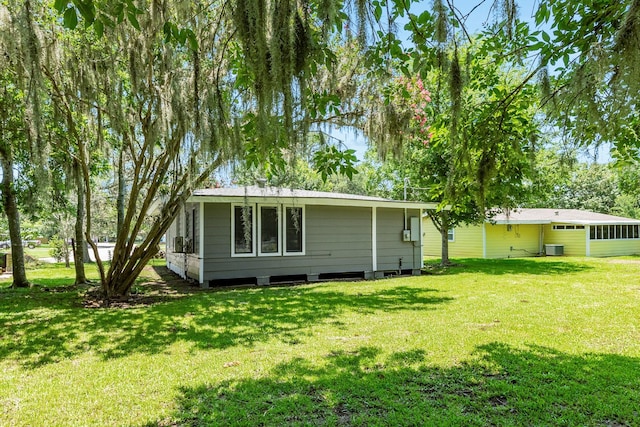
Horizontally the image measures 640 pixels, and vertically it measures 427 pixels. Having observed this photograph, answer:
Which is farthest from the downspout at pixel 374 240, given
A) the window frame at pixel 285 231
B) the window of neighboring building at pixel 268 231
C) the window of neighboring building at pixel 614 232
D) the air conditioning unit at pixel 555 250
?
the window of neighboring building at pixel 614 232

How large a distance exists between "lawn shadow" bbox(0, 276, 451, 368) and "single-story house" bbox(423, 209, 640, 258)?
12560 millimetres

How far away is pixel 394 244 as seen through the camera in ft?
37.7

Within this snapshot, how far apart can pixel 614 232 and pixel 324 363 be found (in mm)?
22163

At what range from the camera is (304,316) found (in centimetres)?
588

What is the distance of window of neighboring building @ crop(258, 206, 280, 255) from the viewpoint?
974 cm

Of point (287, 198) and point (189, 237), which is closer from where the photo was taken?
point (287, 198)

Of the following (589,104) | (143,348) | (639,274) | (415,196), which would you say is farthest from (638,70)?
(415,196)

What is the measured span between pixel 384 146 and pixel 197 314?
3689 millimetres

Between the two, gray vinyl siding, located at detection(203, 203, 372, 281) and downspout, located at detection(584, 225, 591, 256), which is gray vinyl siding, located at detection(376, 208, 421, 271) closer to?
gray vinyl siding, located at detection(203, 203, 372, 281)

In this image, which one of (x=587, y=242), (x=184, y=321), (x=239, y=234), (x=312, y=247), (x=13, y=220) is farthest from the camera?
(x=587, y=242)

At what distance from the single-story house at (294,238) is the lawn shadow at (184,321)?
1.44 metres

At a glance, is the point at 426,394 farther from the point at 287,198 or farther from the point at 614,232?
the point at 614,232

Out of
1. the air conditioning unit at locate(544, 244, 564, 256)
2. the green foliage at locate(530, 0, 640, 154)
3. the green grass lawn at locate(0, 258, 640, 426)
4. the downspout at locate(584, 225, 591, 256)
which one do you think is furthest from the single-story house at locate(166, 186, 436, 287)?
the downspout at locate(584, 225, 591, 256)

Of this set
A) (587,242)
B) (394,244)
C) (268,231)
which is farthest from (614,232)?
(268,231)
